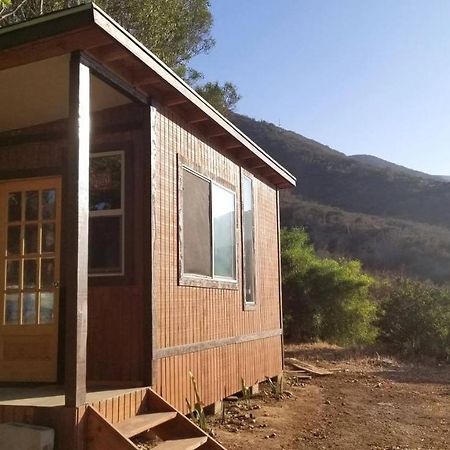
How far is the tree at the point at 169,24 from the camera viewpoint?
14.2 metres

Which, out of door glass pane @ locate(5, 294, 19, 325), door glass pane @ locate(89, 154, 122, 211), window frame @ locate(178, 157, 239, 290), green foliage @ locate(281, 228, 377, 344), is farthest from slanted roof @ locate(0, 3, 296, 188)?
green foliage @ locate(281, 228, 377, 344)

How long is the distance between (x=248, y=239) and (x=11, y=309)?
3.66 m

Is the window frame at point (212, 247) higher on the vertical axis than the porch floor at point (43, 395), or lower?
higher

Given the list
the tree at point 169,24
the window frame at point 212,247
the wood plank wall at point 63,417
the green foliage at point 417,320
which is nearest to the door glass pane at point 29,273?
the window frame at point 212,247

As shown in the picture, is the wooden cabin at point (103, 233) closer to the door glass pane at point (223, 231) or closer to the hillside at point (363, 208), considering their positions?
the door glass pane at point (223, 231)

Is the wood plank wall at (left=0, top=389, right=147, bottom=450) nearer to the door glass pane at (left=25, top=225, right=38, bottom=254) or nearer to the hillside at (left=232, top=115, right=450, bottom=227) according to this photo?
the door glass pane at (left=25, top=225, right=38, bottom=254)

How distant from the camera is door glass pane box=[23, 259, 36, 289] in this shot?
6.39m

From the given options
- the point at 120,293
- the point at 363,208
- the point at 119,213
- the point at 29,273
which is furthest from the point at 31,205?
the point at 363,208

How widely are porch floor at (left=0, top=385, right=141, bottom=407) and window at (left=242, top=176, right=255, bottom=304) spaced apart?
349cm

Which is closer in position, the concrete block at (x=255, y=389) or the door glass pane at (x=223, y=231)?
the door glass pane at (x=223, y=231)

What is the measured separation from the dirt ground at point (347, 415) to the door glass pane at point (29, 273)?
2.48 metres

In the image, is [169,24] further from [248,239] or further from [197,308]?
[197,308]

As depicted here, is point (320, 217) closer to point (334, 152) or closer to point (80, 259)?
point (334, 152)

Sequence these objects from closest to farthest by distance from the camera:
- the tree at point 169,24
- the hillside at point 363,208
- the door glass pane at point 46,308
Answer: the door glass pane at point 46,308 → the tree at point 169,24 → the hillside at point 363,208
